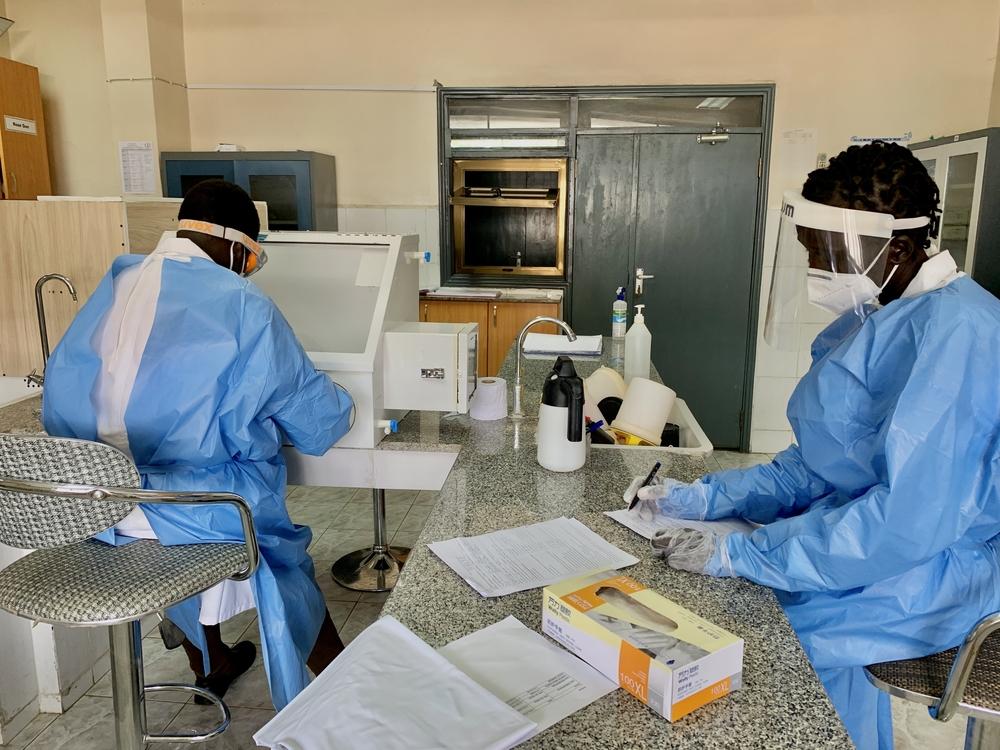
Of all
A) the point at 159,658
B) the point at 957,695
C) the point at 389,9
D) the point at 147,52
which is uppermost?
the point at 389,9

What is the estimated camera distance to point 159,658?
2359mm

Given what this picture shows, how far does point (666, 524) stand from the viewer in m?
1.37

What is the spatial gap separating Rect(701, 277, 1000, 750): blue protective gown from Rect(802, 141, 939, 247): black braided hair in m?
0.14

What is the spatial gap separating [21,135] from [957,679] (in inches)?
199

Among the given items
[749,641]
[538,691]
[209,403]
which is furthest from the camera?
[209,403]

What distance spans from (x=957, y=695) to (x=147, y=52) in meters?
4.98

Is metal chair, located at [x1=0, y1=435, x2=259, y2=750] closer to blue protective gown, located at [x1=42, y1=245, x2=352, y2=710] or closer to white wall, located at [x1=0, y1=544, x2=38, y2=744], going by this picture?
blue protective gown, located at [x1=42, y1=245, x2=352, y2=710]

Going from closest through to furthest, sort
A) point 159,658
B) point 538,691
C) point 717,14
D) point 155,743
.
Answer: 1. point 538,691
2. point 155,743
3. point 159,658
4. point 717,14

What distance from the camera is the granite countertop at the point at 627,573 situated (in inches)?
32.4

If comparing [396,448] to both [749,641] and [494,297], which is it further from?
[494,297]

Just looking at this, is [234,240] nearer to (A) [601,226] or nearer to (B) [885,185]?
(B) [885,185]

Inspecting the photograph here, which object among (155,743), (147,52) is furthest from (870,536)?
(147,52)

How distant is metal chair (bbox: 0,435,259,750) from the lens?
127cm

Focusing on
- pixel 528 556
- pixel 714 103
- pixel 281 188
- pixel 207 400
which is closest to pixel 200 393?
pixel 207 400
